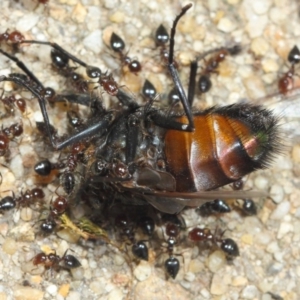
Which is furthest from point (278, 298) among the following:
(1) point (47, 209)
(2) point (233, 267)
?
(1) point (47, 209)

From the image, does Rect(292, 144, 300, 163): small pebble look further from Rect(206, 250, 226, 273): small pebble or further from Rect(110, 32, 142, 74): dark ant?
Rect(110, 32, 142, 74): dark ant

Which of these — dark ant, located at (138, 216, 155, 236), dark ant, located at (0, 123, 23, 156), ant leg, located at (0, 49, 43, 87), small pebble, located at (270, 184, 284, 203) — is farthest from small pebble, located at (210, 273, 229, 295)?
ant leg, located at (0, 49, 43, 87)

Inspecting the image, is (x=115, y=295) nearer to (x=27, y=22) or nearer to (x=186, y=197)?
(x=186, y=197)

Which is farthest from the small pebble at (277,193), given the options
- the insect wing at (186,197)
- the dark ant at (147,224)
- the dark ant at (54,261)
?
the dark ant at (54,261)

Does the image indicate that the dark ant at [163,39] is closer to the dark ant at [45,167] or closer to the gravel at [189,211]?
the gravel at [189,211]

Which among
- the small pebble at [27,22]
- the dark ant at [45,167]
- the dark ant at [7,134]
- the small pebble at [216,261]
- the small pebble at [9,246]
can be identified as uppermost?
the small pebble at [27,22]

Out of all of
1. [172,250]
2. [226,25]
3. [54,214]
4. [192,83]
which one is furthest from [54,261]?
[226,25]

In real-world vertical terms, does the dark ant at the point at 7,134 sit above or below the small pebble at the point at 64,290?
above

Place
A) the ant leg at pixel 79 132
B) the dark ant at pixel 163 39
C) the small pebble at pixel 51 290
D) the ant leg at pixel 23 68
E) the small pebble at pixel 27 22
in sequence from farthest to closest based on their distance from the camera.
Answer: the dark ant at pixel 163 39 → the small pebble at pixel 27 22 → the ant leg at pixel 23 68 → the small pebble at pixel 51 290 → the ant leg at pixel 79 132
